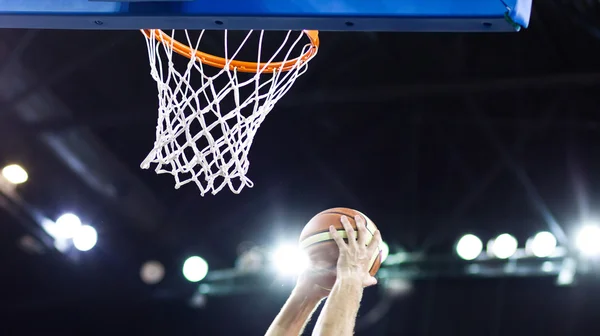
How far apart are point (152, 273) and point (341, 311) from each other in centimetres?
400

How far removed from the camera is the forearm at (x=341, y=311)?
1355 mm

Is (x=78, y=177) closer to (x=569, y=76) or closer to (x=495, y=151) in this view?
(x=495, y=151)

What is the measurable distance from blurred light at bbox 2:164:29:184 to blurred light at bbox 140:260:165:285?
1034mm

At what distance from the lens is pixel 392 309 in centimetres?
551

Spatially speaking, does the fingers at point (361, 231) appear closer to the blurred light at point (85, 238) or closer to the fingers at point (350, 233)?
the fingers at point (350, 233)

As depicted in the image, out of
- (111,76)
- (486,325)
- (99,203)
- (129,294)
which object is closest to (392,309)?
(486,325)

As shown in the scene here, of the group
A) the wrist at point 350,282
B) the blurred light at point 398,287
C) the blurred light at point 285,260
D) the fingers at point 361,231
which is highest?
the blurred light at point 398,287

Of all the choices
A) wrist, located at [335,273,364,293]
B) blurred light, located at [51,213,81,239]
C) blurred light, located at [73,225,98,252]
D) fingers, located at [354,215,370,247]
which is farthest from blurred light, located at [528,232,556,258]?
wrist, located at [335,273,364,293]

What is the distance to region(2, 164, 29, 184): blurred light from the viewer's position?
186 inches

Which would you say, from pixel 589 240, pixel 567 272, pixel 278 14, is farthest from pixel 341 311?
pixel 567 272

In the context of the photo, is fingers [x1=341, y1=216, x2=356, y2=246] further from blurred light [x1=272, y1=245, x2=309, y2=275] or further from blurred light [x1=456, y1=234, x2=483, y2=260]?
blurred light [x1=456, y1=234, x2=483, y2=260]

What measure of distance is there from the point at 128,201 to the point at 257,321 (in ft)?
4.37

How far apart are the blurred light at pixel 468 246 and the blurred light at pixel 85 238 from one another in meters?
2.59

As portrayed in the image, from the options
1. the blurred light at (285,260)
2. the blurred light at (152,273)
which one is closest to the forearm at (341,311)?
the blurred light at (285,260)
